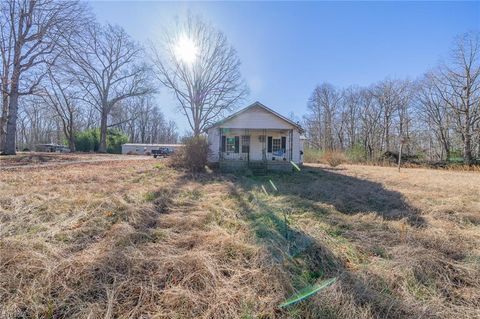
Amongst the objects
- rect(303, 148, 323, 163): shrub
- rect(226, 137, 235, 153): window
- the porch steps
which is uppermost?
rect(226, 137, 235, 153): window

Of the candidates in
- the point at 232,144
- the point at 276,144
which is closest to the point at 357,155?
the point at 276,144

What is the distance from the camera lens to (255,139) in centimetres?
1798

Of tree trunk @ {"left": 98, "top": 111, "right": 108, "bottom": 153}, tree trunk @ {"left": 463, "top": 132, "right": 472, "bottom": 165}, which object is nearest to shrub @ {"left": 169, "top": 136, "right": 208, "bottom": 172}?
tree trunk @ {"left": 98, "top": 111, "right": 108, "bottom": 153}

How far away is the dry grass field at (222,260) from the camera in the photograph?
2.38 meters

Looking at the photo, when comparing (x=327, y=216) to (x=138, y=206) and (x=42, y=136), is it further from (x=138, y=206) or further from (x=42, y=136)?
(x=42, y=136)

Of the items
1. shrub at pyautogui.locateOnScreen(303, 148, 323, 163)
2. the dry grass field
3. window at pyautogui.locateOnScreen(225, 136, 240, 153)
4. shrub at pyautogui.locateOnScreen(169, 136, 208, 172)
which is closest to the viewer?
the dry grass field

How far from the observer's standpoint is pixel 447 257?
11.2 ft

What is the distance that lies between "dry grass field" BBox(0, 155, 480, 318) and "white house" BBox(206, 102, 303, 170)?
32.9ft

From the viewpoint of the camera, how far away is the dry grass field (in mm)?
2377

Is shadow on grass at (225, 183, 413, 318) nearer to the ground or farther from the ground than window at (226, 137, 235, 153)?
nearer to the ground

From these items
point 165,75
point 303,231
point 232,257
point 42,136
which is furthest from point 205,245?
point 42,136

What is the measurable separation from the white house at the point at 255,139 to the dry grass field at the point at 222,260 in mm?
10038

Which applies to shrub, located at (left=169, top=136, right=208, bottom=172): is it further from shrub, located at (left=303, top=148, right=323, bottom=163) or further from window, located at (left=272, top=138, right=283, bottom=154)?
shrub, located at (left=303, top=148, right=323, bottom=163)

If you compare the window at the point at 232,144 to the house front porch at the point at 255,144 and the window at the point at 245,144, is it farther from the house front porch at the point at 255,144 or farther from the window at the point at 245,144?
the window at the point at 245,144
